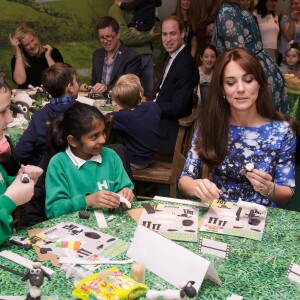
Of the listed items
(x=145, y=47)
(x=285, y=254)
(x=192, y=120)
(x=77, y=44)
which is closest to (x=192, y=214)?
(x=285, y=254)

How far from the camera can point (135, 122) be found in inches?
146

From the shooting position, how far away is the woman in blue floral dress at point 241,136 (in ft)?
7.70

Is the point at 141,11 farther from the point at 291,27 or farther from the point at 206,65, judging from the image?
the point at 291,27

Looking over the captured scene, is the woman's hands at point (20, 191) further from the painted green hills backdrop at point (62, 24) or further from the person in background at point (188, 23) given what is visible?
the person in background at point (188, 23)

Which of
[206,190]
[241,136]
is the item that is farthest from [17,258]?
[241,136]

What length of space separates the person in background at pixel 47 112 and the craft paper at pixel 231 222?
63.1 inches

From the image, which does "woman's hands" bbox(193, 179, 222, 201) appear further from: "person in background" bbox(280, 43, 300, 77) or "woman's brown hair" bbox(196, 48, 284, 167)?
"person in background" bbox(280, 43, 300, 77)

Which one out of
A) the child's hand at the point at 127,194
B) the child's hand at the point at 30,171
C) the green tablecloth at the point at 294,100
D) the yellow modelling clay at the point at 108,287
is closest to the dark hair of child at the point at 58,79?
the child's hand at the point at 127,194

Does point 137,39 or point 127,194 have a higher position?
point 137,39

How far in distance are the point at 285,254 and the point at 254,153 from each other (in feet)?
2.43

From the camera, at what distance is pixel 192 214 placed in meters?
2.04

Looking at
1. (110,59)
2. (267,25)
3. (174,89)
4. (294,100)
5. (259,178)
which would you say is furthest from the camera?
(267,25)

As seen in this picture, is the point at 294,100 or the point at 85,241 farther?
the point at 294,100

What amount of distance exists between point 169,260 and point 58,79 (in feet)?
7.11
